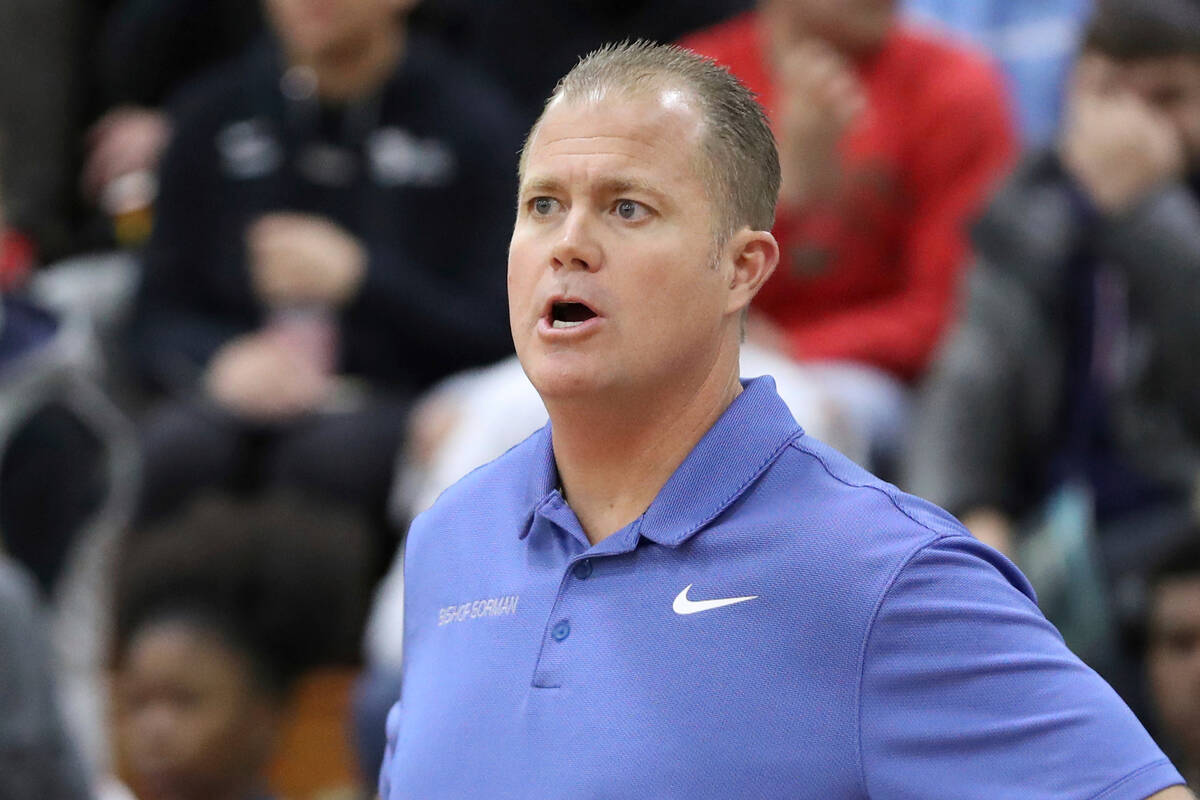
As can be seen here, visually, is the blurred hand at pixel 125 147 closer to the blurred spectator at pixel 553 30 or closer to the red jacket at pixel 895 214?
the blurred spectator at pixel 553 30

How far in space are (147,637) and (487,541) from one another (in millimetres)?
2654

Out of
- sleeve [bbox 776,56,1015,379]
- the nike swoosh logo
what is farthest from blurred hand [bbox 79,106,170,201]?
the nike swoosh logo

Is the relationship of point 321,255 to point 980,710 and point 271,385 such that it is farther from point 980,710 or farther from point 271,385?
point 980,710

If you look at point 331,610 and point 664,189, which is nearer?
point 664,189

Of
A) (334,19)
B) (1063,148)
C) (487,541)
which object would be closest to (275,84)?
(334,19)

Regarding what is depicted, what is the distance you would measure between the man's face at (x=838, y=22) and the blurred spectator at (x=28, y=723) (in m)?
2.69

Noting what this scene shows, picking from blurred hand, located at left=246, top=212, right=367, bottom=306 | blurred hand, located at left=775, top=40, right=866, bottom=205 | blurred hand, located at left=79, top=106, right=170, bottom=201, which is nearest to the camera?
blurred hand, located at left=775, top=40, right=866, bottom=205

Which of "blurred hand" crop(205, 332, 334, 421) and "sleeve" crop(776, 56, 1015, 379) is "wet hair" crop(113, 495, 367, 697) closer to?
"blurred hand" crop(205, 332, 334, 421)

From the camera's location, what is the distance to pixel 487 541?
2.56 metres

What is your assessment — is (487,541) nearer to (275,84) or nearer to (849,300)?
(849,300)

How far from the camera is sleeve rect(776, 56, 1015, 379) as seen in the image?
5242 mm

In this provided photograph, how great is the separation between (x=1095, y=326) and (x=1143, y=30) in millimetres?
738

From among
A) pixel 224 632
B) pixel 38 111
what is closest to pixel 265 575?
pixel 224 632

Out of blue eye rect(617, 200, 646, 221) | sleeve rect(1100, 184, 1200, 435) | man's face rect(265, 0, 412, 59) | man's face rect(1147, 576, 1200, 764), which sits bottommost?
man's face rect(1147, 576, 1200, 764)
